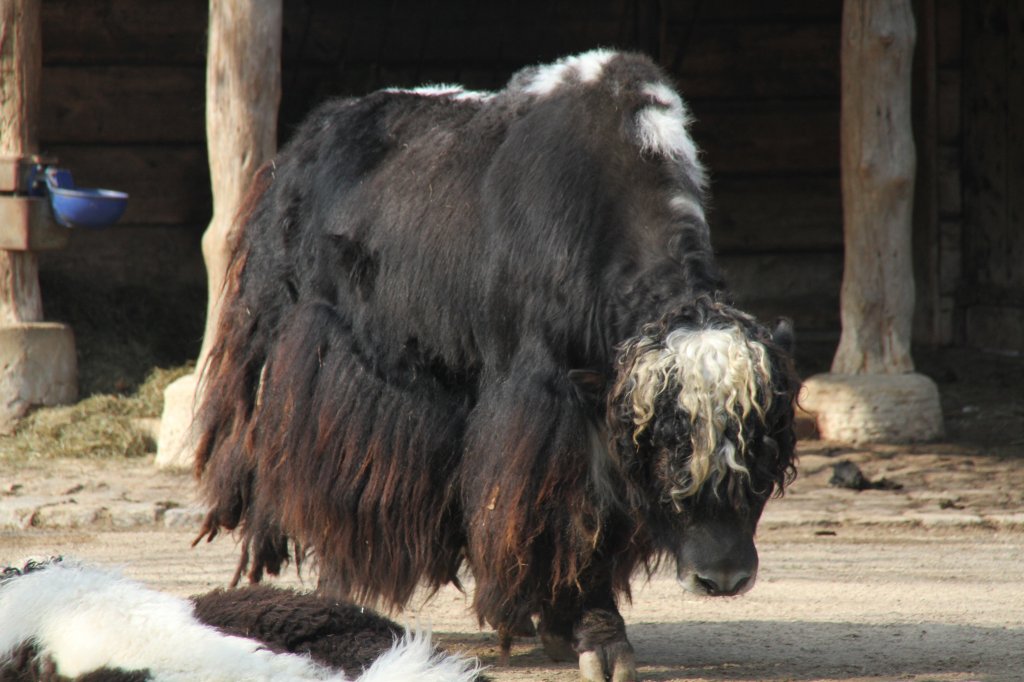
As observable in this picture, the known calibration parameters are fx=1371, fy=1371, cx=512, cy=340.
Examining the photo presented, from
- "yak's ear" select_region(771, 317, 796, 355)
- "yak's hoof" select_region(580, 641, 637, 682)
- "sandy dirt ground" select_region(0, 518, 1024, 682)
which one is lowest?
"sandy dirt ground" select_region(0, 518, 1024, 682)

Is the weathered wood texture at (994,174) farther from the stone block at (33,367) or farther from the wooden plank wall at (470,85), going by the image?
the stone block at (33,367)

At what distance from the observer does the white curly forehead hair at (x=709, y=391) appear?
9.36ft

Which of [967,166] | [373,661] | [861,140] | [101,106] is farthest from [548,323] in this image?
[967,166]

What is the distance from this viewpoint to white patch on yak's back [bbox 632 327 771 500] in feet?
9.36

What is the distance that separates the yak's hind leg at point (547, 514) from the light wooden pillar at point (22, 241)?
12.6 ft

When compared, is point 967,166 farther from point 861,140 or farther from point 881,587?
point 881,587

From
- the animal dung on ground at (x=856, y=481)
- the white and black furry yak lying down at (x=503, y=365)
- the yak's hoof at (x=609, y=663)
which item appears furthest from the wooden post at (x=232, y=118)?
the yak's hoof at (x=609, y=663)

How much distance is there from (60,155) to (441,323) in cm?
537

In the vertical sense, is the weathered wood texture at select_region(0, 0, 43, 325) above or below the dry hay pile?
above

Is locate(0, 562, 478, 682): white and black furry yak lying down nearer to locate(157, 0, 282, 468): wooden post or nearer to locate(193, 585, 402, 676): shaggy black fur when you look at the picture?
locate(193, 585, 402, 676): shaggy black fur

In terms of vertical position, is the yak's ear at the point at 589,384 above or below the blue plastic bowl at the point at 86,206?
below

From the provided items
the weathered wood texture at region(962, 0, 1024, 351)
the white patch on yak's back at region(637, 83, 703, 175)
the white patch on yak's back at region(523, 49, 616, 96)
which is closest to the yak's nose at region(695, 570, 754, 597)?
the white patch on yak's back at region(637, 83, 703, 175)

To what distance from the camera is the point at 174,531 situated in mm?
5195

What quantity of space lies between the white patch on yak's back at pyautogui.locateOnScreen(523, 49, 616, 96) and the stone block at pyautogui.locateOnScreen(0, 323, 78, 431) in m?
3.68
